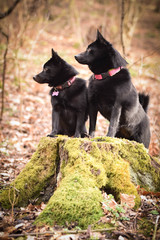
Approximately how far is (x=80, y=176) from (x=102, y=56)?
1.99 m

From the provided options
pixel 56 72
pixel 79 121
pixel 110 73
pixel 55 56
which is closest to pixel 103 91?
pixel 110 73

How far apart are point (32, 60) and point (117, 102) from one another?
7295 millimetres

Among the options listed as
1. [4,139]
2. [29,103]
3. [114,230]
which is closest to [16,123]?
[4,139]

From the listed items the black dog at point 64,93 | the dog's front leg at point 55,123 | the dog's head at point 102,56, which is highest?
the dog's head at point 102,56

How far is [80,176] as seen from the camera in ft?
7.23

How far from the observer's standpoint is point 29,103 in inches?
287

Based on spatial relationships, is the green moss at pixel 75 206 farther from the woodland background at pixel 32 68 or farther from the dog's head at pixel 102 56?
the dog's head at pixel 102 56

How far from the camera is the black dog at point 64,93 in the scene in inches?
144

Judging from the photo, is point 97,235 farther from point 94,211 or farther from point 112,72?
point 112,72

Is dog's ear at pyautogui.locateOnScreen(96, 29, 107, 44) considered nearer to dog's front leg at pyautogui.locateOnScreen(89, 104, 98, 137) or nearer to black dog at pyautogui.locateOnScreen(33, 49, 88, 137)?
black dog at pyautogui.locateOnScreen(33, 49, 88, 137)

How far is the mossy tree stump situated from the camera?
1.97m

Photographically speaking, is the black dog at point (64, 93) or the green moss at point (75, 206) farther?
the black dog at point (64, 93)

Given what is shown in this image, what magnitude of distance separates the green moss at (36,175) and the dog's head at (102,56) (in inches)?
55.5

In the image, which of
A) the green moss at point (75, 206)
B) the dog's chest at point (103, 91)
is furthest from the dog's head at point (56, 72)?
the green moss at point (75, 206)
